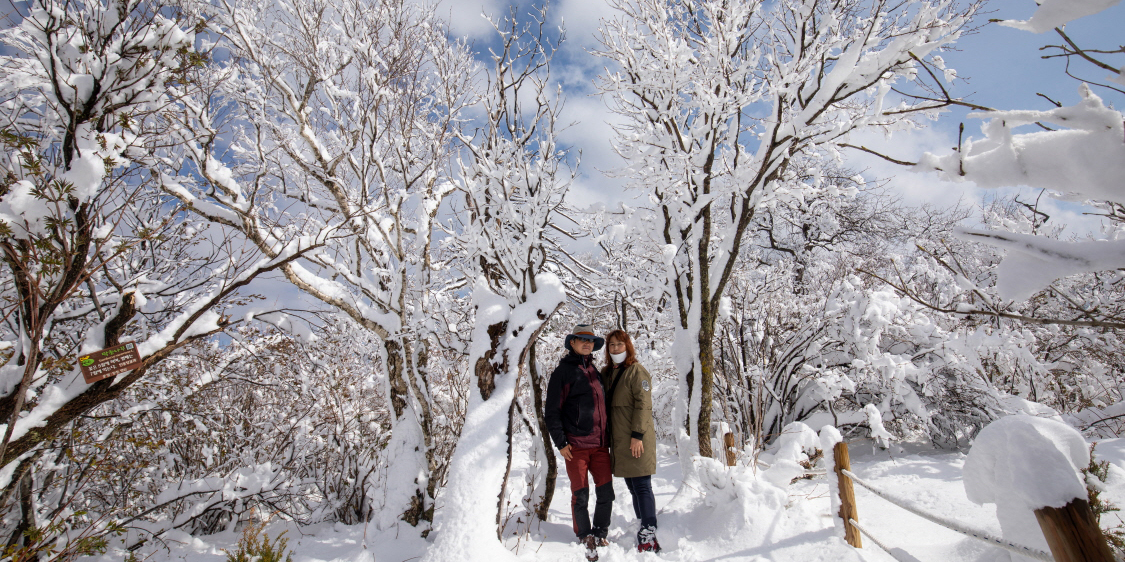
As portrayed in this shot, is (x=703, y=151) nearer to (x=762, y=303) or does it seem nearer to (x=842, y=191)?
(x=842, y=191)

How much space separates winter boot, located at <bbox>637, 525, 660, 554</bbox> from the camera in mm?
3053

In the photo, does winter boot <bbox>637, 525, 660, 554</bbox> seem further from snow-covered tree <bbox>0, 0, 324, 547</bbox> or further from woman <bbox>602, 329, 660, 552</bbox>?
snow-covered tree <bbox>0, 0, 324, 547</bbox>

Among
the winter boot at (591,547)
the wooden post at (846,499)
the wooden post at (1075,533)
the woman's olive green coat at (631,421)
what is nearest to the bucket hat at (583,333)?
the woman's olive green coat at (631,421)

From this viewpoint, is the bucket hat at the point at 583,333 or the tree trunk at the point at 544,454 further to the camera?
the tree trunk at the point at 544,454

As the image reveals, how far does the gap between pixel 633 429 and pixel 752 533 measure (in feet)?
3.37

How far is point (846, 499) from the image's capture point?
2.68 m

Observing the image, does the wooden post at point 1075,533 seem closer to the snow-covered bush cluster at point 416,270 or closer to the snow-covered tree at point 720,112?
the snow-covered bush cluster at point 416,270

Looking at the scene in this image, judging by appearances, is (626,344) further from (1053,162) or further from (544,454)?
(1053,162)

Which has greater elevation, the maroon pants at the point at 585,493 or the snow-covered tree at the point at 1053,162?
the snow-covered tree at the point at 1053,162

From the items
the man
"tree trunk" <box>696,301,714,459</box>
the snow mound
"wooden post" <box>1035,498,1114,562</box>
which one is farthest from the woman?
"wooden post" <box>1035,498,1114,562</box>

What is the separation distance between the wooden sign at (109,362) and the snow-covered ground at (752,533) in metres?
2.14

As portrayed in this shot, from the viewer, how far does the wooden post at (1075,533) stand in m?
1.08

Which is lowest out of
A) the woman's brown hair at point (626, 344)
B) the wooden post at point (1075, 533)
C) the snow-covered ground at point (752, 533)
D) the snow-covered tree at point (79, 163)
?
the snow-covered ground at point (752, 533)

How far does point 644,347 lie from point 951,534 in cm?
485
